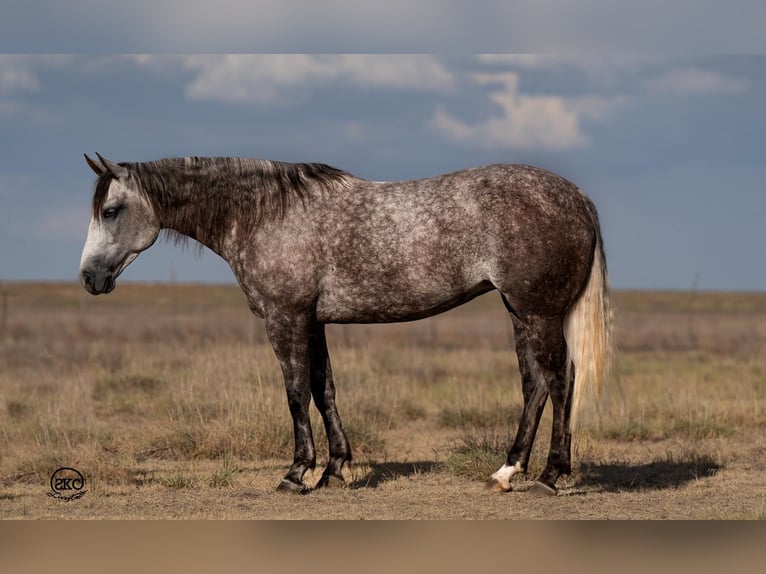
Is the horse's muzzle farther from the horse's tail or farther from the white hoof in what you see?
the horse's tail

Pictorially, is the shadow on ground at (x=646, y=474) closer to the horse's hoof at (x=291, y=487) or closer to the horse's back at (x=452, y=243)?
the horse's back at (x=452, y=243)

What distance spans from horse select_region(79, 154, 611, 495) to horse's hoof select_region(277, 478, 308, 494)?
0.01 m

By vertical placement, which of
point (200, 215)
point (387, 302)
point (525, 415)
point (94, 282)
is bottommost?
point (525, 415)

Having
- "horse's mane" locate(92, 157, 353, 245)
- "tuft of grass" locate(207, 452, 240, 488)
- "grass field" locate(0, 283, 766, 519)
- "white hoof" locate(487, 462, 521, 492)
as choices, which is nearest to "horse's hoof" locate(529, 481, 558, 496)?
"grass field" locate(0, 283, 766, 519)

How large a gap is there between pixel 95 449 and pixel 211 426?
1305 mm

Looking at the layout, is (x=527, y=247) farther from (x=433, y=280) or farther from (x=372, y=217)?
(x=372, y=217)

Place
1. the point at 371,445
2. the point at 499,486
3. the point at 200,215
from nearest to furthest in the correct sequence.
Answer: the point at 499,486
the point at 200,215
the point at 371,445

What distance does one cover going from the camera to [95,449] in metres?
8.41

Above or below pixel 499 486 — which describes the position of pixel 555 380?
above

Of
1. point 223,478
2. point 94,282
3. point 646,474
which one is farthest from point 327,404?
point 646,474

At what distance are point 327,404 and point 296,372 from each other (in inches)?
22.1

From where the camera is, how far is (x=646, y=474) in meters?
8.30

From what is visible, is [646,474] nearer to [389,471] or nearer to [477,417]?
[389,471]

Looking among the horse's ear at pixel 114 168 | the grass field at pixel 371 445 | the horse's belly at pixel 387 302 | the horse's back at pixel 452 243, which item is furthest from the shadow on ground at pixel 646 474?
the horse's ear at pixel 114 168
